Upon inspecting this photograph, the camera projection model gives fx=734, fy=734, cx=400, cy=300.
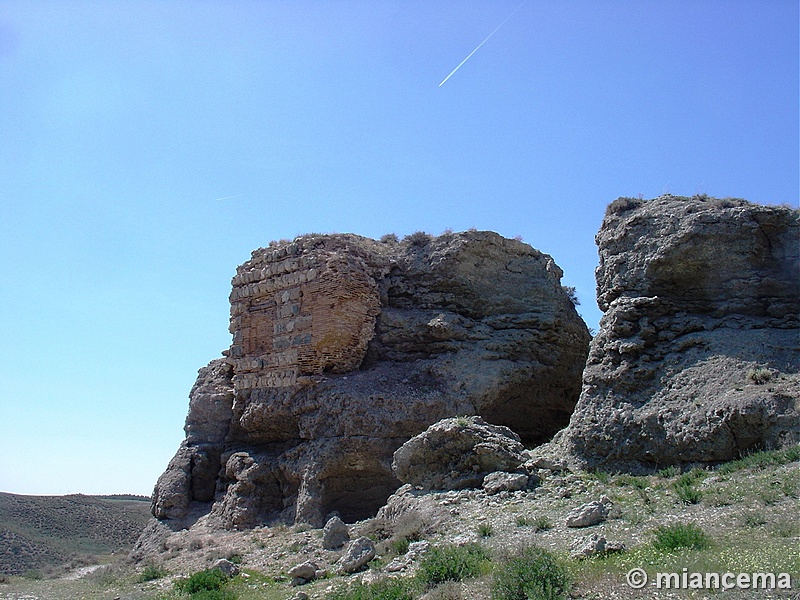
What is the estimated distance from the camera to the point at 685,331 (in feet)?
33.6

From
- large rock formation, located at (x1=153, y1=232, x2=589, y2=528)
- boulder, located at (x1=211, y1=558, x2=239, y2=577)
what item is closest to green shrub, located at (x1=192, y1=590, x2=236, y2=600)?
boulder, located at (x1=211, y1=558, x2=239, y2=577)

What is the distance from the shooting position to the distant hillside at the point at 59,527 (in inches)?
829

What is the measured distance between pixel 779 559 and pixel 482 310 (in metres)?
9.50

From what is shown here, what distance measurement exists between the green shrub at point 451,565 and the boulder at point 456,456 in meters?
2.70

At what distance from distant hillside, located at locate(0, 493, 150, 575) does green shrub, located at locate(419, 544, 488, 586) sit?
15.5 meters

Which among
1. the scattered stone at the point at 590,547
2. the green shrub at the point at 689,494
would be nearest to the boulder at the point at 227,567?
the scattered stone at the point at 590,547

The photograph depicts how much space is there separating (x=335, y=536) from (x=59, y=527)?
2010 centimetres

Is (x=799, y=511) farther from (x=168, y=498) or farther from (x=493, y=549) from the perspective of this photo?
(x=168, y=498)

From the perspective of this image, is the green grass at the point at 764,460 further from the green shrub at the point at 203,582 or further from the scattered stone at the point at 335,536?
the green shrub at the point at 203,582

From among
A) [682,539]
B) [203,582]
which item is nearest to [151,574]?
[203,582]

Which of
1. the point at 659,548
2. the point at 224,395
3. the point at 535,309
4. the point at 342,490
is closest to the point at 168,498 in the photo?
the point at 224,395

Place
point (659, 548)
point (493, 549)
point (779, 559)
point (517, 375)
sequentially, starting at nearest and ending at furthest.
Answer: point (779, 559)
point (659, 548)
point (493, 549)
point (517, 375)

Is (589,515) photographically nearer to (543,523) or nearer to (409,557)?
(543,523)

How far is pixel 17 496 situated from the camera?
2948 centimetres
